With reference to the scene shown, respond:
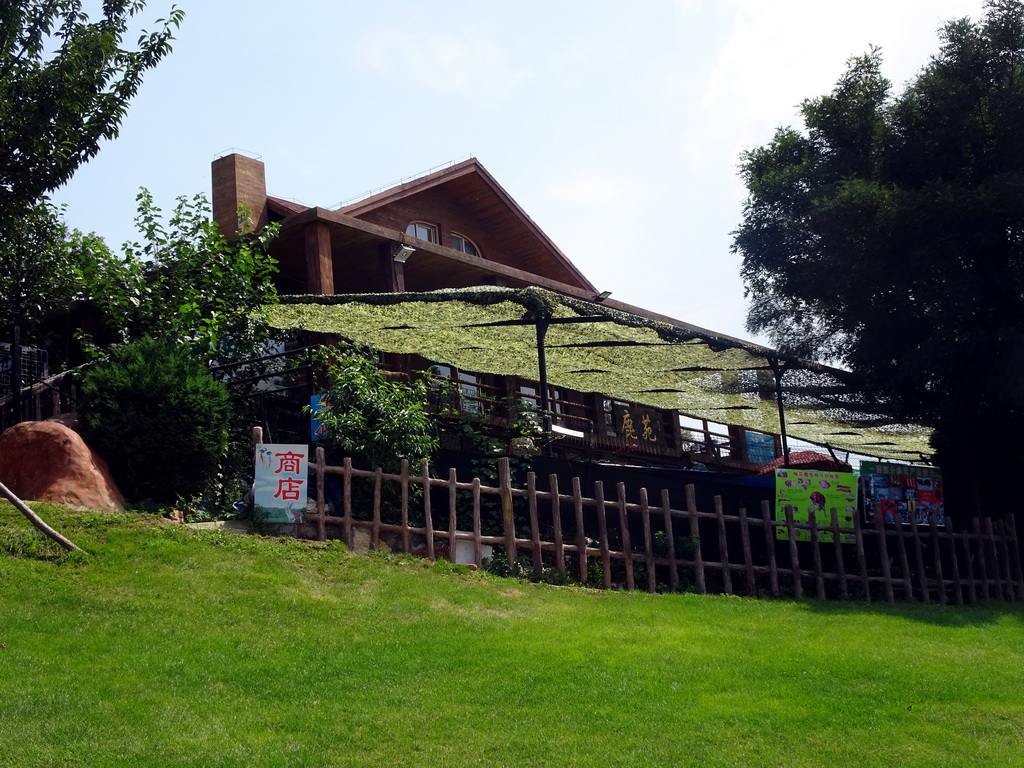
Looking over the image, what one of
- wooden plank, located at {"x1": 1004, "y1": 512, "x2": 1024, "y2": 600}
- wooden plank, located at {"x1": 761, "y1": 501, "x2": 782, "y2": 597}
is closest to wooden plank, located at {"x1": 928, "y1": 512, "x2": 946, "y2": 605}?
wooden plank, located at {"x1": 1004, "y1": 512, "x2": 1024, "y2": 600}

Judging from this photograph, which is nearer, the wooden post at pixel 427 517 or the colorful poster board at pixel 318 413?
the wooden post at pixel 427 517

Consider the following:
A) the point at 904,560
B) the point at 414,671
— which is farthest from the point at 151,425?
the point at 904,560

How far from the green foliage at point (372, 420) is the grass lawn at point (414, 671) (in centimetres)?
202

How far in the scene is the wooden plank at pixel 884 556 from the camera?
51.6 feet

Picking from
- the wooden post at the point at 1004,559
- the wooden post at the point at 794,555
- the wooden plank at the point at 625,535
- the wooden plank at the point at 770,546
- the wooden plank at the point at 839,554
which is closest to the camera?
the wooden plank at the point at 625,535

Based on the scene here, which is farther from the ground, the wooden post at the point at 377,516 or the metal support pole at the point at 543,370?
the metal support pole at the point at 543,370

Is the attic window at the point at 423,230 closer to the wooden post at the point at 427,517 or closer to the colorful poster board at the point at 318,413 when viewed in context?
the colorful poster board at the point at 318,413

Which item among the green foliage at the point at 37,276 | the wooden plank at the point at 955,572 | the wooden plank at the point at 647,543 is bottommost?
the wooden plank at the point at 955,572

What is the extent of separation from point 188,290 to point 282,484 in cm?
512

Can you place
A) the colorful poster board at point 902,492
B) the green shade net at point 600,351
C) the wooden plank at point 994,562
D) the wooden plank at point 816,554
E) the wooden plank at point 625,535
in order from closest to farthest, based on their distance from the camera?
the wooden plank at point 625,535 < the green shade net at point 600,351 < the wooden plank at point 816,554 < the colorful poster board at point 902,492 < the wooden plank at point 994,562

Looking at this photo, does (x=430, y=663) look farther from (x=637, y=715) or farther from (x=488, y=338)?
(x=488, y=338)

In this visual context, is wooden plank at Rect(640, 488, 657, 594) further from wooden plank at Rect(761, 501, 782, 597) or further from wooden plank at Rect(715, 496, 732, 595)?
wooden plank at Rect(761, 501, 782, 597)

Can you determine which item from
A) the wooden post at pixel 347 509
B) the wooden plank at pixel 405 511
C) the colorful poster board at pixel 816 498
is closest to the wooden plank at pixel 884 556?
the colorful poster board at pixel 816 498

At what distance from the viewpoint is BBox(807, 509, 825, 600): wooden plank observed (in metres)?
15.2
